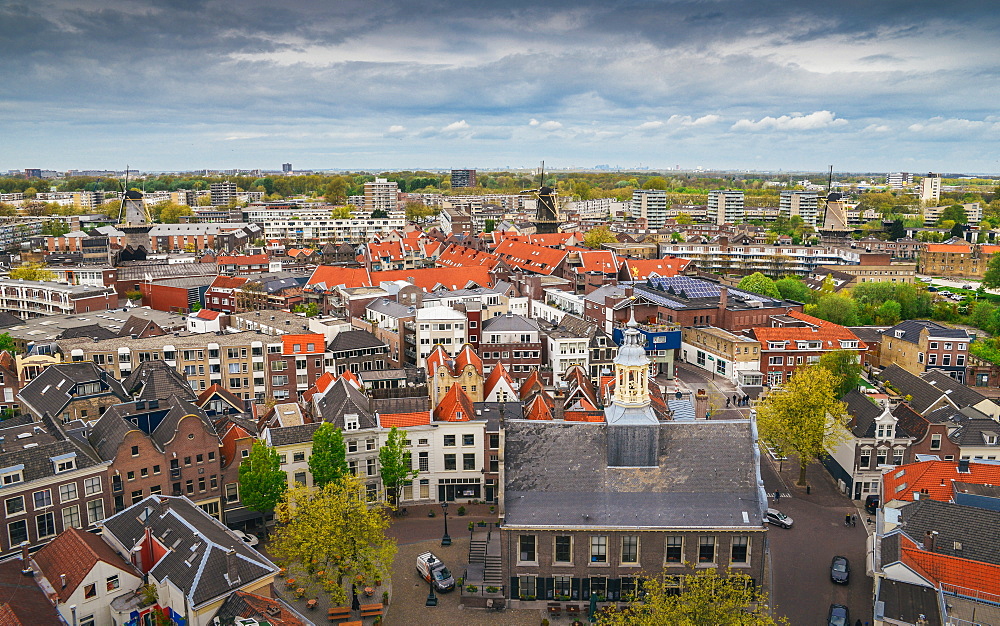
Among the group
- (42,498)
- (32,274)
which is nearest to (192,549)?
(42,498)

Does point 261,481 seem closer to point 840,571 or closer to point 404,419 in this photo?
point 404,419

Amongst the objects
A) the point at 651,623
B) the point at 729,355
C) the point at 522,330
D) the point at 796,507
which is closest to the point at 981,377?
the point at 729,355

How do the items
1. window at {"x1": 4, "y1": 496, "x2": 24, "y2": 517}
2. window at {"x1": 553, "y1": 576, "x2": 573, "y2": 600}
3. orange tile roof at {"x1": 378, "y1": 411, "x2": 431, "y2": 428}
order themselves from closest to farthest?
window at {"x1": 553, "y1": 576, "x2": 573, "y2": 600}, window at {"x1": 4, "y1": 496, "x2": 24, "y2": 517}, orange tile roof at {"x1": 378, "y1": 411, "x2": 431, "y2": 428}

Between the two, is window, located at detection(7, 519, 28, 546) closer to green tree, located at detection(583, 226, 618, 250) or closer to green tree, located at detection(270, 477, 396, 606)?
green tree, located at detection(270, 477, 396, 606)

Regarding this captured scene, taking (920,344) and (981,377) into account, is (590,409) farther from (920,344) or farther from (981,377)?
(981,377)

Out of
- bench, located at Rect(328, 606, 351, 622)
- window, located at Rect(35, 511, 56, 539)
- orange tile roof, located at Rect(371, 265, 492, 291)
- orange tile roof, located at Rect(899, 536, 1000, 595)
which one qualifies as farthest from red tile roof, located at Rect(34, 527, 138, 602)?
orange tile roof, located at Rect(371, 265, 492, 291)

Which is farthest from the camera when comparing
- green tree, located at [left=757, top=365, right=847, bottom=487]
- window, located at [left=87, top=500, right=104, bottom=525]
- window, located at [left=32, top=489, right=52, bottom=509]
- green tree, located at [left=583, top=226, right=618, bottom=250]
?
green tree, located at [left=583, top=226, right=618, bottom=250]
